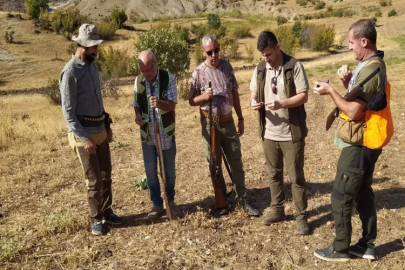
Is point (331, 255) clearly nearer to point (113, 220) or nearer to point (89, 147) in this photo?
point (113, 220)

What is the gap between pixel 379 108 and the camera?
2855mm

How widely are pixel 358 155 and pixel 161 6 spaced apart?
73.3m

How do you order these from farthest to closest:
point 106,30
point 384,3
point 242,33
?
point 384,3 < point 242,33 < point 106,30

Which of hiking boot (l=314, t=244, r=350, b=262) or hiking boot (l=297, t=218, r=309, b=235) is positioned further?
hiking boot (l=297, t=218, r=309, b=235)

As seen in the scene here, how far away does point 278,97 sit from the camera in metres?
3.63

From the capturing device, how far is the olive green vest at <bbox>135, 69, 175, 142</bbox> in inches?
155

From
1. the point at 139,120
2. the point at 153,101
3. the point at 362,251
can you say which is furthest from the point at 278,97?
the point at 362,251

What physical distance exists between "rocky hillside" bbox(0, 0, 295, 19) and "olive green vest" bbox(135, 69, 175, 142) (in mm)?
61246

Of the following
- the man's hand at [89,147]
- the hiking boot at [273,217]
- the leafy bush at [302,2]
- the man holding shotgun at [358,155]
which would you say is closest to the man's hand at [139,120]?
the man's hand at [89,147]

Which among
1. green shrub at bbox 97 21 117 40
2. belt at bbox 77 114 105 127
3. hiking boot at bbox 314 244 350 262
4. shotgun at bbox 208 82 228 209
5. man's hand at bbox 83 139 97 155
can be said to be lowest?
hiking boot at bbox 314 244 350 262

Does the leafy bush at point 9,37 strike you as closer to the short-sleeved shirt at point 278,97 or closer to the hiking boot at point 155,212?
the hiking boot at point 155,212

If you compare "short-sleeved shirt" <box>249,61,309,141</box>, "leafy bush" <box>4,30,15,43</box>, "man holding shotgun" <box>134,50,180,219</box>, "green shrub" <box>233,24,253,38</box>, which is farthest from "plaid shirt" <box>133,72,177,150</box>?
"green shrub" <box>233,24,253,38</box>

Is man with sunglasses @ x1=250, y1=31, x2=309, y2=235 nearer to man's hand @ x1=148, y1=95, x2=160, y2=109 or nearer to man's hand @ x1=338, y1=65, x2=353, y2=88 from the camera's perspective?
man's hand @ x1=338, y1=65, x2=353, y2=88

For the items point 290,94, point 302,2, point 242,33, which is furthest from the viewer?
point 302,2
